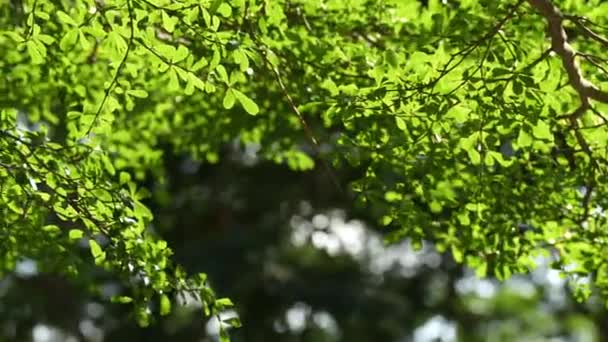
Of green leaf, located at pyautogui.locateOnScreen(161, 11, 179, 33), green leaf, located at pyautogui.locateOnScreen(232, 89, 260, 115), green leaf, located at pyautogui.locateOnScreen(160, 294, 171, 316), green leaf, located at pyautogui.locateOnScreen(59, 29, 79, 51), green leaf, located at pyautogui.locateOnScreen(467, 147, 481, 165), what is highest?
green leaf, located at pyautogui.locateOnScreen(467, 147, 481, 165)

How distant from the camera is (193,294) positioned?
680 centimetres

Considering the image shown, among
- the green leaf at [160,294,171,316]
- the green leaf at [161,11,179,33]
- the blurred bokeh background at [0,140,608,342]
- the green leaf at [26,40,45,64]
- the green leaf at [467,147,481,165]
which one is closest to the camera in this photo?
the green leaf at [161,11,179,33]

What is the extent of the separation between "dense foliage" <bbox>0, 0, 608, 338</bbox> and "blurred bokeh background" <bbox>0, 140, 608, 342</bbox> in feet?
30.4

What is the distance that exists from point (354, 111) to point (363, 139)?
76 centimetres

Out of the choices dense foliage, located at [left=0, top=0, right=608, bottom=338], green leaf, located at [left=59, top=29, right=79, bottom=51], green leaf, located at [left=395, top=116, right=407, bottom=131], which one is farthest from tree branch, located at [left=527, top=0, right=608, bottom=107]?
green leaf, located at [left=59, top=29, right=79, bottom=51]

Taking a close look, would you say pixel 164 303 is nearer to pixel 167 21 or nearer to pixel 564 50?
pixel 167 21

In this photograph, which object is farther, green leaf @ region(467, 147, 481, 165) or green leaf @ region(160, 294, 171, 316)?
green leaf @ region(160, 294, 171, 316)

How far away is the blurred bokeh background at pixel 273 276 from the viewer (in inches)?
731

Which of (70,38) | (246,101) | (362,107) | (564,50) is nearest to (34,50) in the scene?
(70,38)

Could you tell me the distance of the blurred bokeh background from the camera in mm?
18578

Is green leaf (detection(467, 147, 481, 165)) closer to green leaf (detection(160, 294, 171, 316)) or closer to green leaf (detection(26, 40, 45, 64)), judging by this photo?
green leaf (detection(160, 294, 171, 316))

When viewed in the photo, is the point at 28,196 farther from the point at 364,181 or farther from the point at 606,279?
the point at 606,279

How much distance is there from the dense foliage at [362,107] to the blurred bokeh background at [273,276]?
925 centimetres

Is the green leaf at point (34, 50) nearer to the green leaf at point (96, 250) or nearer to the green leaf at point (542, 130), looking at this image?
the green leaf at point (96, 250)
